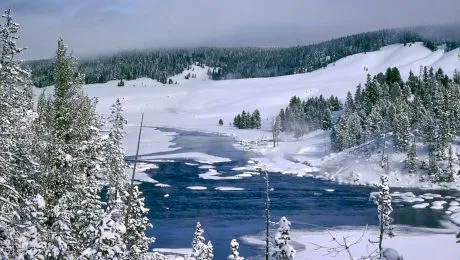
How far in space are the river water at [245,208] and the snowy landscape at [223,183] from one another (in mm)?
239

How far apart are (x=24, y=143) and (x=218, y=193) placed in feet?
173

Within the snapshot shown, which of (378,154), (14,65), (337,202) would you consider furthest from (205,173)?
(14,65)

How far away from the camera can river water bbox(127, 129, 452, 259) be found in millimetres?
48781

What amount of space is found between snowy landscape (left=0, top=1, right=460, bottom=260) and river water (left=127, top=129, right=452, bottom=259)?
0.24m

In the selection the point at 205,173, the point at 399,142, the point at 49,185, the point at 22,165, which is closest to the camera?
the point at 22,165

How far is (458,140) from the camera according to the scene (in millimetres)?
91250

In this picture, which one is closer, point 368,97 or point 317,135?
point 368,97

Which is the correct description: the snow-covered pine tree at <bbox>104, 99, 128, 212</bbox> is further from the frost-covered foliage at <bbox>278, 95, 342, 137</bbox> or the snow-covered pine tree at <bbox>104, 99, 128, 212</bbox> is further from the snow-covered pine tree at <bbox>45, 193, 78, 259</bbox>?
the frost-covered foliage at <bbox>278, 95, 342, 137</bbox>

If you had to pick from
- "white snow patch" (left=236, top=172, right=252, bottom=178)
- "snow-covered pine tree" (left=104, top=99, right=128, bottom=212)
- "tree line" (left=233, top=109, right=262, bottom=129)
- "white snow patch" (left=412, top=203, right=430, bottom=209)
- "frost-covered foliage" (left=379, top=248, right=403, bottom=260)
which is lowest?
"white snow patch" (left=236, top=172, right=252, bottom=178)

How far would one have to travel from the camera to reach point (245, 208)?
195ft

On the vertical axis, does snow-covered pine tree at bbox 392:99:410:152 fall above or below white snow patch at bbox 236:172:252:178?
above

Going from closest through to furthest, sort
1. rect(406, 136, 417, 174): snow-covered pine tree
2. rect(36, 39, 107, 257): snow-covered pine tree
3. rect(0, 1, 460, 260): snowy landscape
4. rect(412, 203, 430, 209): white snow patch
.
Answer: rect(0, 1, 460, 260): snowy landscape, rect(36, 39, 107, 257): snow-covered pine tree, rect(412, 203, 430, 209): white snow patch, rect(406, 136, 417, 174): snow-covered pine tree

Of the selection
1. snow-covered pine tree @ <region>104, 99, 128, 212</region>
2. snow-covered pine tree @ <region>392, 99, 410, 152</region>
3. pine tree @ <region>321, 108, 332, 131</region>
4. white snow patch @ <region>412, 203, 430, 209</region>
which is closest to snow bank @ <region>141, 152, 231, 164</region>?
snow-covered pine tree @ <region>392, 99, 410, 152</region>

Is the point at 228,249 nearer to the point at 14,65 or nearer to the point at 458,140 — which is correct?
the point at 14,65
